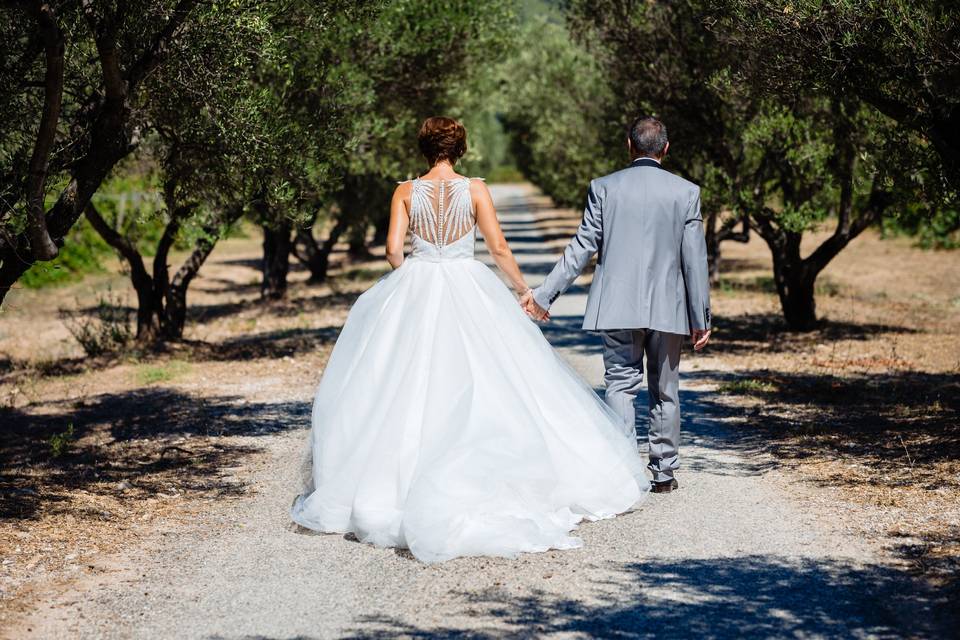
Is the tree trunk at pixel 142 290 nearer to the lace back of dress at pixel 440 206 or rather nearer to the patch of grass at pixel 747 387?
the patch of grass at pixel 747 387

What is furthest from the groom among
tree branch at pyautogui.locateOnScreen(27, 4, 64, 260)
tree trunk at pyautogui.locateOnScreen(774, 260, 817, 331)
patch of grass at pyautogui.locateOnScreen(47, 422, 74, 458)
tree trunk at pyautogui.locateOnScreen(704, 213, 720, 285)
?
tree trunk at pyautogui.locateOnScreen(704, 213, 720, 285)

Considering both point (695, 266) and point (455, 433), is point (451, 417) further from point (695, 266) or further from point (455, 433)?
point (695, 266)

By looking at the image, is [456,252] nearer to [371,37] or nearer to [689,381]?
[689,381]

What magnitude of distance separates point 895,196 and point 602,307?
8.79 m

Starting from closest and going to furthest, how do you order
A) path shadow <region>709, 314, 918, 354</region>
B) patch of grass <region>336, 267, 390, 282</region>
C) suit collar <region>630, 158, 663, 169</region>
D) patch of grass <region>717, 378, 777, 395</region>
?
suit collar <region>630, 158, 663, 169</region>, patch of grass <region>717, 378, 777, 395</region>, path shadow <region>709, 314, 918, 354</region>, patch of grass <region>336, 267, 390, 282</region>

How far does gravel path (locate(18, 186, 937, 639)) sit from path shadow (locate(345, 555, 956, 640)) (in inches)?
0.5

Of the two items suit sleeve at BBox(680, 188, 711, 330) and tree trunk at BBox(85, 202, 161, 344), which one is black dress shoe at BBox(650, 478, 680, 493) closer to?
suit sleeve at BBox(680, 188, 711, 330)

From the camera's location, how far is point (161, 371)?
14.6 metres

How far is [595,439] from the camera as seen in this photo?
7004 millimetres

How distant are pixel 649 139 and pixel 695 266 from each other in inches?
35.2

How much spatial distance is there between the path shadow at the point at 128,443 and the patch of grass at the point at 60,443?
10 millimetres

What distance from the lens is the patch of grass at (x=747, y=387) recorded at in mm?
11784

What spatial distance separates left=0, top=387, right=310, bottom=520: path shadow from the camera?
8422 mm

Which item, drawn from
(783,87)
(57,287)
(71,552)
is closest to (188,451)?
(71,552)
